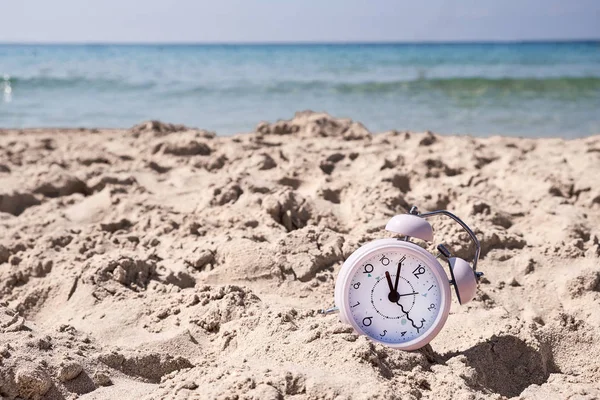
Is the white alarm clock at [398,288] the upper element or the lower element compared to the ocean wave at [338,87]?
lower

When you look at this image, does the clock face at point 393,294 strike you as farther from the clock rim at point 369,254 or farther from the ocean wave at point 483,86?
the ocean wave at point 483,86

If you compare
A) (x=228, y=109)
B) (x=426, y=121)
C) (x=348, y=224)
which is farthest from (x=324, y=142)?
(x=228, y=109)

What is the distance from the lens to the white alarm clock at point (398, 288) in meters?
2.34

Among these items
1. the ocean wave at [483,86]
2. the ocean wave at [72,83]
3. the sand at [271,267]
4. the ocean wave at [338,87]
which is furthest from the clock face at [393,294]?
the ocean wave at [72,83]

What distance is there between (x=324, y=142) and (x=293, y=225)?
194cm

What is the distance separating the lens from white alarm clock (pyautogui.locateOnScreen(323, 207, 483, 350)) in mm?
2342

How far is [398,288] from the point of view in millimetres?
2375

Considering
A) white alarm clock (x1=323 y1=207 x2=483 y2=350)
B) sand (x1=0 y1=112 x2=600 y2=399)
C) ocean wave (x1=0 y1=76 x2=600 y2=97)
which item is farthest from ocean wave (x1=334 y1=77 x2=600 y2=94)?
white alarm clock (x1=323 y1=207 x2=483 y2=350)

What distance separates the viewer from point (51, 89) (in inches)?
498

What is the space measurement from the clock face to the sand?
0.11 metres

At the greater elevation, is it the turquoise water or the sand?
the turquoise water

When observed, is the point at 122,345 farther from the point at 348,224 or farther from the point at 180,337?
the point at 348,224

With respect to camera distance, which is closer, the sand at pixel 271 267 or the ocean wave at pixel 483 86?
the sand at pixel 271 267

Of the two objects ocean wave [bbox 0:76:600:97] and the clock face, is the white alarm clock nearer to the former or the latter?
the clock face
